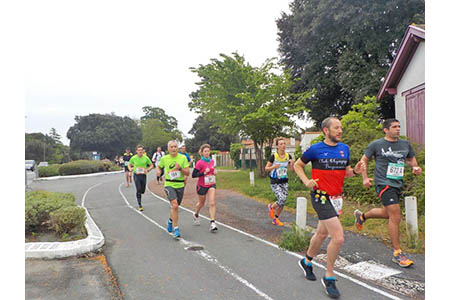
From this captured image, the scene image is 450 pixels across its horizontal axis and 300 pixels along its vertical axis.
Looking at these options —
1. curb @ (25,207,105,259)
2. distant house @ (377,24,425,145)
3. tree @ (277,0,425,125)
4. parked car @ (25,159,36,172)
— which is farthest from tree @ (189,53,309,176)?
parked car @ (25,159,36,172)

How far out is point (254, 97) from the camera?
56.2 feet

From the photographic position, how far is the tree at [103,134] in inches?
2522

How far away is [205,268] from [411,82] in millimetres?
10802

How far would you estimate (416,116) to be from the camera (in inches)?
456

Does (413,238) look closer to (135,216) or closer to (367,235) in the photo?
(367,235)

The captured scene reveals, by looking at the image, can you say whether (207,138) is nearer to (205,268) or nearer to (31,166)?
(31,166)

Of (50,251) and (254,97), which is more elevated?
(254,97)

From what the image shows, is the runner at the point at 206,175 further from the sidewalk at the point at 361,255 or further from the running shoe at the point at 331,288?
the running shoe at the point at 331,288

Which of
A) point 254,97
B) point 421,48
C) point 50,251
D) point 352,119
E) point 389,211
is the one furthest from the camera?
point 254,97

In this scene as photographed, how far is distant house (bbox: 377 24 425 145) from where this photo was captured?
1109 cm

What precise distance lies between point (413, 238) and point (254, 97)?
1227cm

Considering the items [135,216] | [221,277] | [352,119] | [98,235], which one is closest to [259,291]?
[221,277]

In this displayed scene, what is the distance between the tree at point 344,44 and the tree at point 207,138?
3179 cm

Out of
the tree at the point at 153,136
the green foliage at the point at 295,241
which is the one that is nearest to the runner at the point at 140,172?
the green foliage at the point at 295,241
